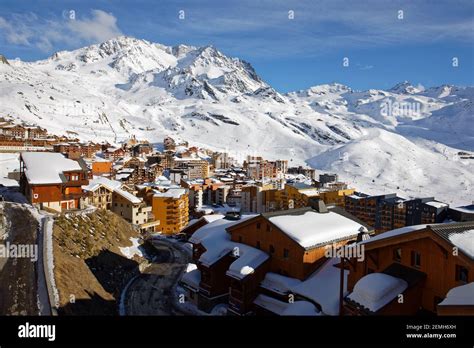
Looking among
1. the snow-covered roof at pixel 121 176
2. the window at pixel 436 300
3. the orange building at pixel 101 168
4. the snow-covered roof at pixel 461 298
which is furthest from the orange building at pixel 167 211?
the snow-covered roof at pixel 461 298

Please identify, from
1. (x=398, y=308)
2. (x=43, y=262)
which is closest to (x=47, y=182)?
(x=43, y=262)

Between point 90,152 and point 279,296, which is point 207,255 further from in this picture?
point 90,152

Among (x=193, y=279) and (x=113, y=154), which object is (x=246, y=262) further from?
(x=113, y=154)

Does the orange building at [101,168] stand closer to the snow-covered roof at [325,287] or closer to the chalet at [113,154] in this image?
the chalet at [113,154]

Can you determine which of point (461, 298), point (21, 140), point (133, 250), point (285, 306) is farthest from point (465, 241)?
point (21, 140)

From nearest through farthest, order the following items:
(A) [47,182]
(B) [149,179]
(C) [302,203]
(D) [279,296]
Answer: (D) [279,296]
(A) [47,182]
(C) [302,203]
(B) [149,179]

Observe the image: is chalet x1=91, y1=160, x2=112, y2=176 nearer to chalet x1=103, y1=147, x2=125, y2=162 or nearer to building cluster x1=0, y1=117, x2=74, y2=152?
building cluster x1=0, y1=117, x2=74, y2=152
